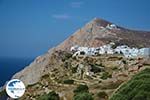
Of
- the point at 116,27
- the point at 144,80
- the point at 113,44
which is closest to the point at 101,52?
the point at 113,44

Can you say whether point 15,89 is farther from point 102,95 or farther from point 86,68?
point 86,68

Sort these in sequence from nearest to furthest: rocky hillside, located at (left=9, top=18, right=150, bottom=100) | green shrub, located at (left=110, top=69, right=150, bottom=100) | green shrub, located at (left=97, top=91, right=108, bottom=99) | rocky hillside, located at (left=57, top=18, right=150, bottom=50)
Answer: green shrub, located at (left=110, top=69, right=150, bottom=100) → green shrub, located at (left=97, top=91, right=108, bottom=99) → rocky hillside, located at (left=9, top=18, right=150, bottom=100) → rocky hillside, located at (left=57, top=18, right=150, bottom=50)

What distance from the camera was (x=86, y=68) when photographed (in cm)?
5531

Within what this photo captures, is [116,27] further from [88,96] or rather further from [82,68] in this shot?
[88,96]

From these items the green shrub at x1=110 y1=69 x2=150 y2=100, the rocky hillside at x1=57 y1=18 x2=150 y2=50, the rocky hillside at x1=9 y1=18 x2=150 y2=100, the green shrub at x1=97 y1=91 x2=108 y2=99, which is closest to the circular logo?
the green shrub at x1=110 y1=69 x2=150 y2=100

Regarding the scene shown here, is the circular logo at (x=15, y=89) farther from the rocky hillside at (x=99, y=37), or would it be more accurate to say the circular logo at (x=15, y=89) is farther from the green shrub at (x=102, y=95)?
the rocky hillside at (x=99, y=37)

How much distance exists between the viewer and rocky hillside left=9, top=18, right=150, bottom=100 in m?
38.9

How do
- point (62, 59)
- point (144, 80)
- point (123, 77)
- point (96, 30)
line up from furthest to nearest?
point (96, 30) → point (62, 59) → point (123, 77) → point (144, 80)

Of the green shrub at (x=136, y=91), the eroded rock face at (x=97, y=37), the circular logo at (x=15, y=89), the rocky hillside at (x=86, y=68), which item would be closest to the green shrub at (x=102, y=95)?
the rocky hillside at (x=86, y=68)

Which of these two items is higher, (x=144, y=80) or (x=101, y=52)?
(x=101, y=52)

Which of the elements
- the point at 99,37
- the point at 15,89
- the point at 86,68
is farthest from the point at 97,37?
the point at 15,89

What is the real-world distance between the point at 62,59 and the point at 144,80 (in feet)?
151

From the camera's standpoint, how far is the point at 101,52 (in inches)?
3506

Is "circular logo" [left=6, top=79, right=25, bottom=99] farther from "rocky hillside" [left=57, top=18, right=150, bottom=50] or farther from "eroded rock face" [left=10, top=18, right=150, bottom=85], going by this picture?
"rocky hillside" [left=57, top=18, right=150, bottom=50]
